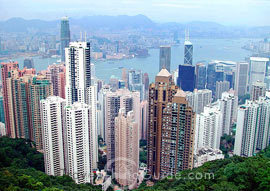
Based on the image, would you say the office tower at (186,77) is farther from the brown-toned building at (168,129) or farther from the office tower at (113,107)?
the brown-toned building at (168,129)

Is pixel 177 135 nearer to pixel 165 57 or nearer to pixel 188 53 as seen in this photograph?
pixel 165 57

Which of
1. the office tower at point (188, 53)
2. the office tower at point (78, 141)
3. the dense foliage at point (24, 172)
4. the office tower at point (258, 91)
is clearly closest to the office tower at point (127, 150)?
the office tower at point (78, 141)

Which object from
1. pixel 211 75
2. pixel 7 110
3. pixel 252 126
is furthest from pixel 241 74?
pixel 7 110

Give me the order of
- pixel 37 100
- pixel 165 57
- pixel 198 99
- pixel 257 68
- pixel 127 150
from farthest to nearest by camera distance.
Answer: pixel 257 68
pixel 165 57
pixel 198 99
pixel 37 100
pixel 127 150

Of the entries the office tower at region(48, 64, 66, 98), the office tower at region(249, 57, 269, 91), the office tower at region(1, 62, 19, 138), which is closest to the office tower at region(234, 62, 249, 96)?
the office tower at region(249, 57, 269, 91)

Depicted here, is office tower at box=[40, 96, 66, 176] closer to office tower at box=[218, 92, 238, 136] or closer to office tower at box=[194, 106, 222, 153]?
office tower at box=[194, 106, 222, 153]

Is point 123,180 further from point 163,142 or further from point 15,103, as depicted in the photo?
point 15,103

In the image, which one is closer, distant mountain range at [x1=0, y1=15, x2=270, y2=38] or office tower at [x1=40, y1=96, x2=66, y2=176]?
office tower at [x1=40, y1=96, x2=66, y2=176]
